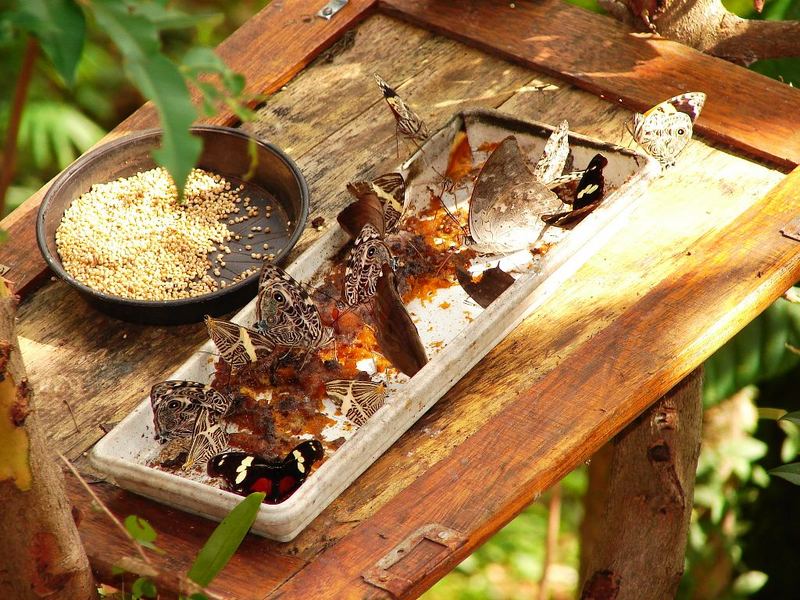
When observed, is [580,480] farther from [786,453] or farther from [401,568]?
[401,568]

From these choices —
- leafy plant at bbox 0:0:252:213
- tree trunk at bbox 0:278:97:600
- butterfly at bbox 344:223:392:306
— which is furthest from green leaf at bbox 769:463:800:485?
leafy plant at bbox 0:0:252:213

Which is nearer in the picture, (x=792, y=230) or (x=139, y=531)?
(x=139, y=531)

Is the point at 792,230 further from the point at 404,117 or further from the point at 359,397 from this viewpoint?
the point at 359,397

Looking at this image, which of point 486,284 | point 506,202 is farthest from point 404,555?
point 506,202

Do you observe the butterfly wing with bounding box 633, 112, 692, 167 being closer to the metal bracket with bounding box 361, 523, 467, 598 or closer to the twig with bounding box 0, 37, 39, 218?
the metal bracket with bounding box 361, 523, 467, 598

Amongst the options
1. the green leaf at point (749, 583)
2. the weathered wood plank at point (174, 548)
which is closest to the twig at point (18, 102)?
the weathered wood plank at point (174, 548)

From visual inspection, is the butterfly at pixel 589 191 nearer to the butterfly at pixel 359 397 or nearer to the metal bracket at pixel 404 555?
the butterfly at pixel 359 397
